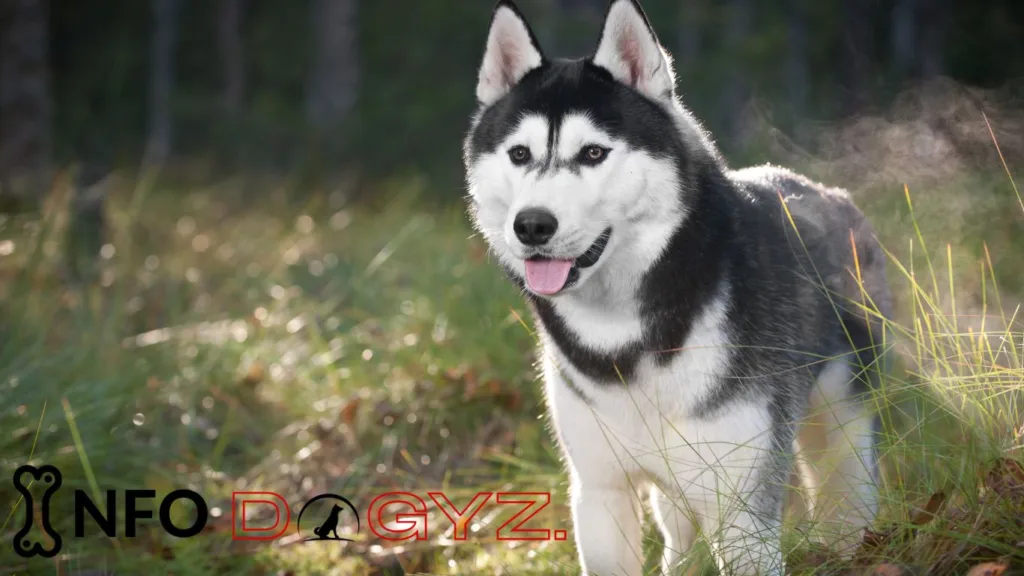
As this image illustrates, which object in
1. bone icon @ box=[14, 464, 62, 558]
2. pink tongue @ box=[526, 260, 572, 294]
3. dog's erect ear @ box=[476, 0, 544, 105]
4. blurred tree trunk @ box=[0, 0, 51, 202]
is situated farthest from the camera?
blurred tree trunk @ box=[0, 0, 51, 202]

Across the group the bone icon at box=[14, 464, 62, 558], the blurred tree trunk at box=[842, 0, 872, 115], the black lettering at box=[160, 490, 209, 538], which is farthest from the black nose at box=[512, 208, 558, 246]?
the blurred tree trunk at box=[842, 0, 872, 115]

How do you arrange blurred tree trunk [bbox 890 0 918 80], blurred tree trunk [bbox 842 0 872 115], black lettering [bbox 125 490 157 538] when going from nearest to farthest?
black lettering [bbox 125 490 157 538], blurred tree trunk [bbox 842 0 872 115], blurred tree trunk [bbox 890 0 918 80]

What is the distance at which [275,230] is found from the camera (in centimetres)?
894

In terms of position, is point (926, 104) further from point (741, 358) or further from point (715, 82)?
point (715, 82)

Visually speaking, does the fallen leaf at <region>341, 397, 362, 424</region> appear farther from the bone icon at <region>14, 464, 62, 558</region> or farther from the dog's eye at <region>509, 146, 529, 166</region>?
the dog's eye at <region>509, 146, 529, 166</region>

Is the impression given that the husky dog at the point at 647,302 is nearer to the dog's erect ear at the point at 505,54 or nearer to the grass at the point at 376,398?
the dog's erect ear at the point at 505,54

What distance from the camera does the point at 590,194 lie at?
2.57 m

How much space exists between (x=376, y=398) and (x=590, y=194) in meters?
2.33

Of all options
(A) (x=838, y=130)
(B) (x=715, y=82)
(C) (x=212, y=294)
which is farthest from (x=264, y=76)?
(A) (x=838, y=130)

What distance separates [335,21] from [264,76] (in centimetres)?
862

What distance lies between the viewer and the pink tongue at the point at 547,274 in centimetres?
261

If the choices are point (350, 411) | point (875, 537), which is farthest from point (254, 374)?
point (875, 537)

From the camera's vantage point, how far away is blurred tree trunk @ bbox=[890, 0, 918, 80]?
10.7 meters

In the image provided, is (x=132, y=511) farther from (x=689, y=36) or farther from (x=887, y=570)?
(x=689, y=36)
